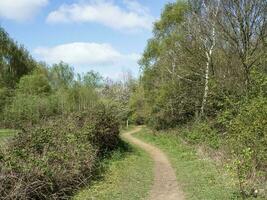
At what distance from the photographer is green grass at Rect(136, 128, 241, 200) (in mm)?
13239

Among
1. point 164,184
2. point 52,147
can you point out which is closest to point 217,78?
point 164,184

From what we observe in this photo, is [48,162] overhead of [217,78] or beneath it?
beneath

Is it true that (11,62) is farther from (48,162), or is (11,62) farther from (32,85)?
(48,162)

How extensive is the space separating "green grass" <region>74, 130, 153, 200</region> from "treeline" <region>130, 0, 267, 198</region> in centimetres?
361

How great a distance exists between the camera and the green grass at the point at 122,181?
14.0 metres

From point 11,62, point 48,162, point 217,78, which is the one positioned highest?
point 11,62

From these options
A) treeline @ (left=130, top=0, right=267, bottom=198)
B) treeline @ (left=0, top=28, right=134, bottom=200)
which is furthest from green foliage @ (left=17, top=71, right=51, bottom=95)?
treeline @ (left=130, top=0, right=267, bottom=198)

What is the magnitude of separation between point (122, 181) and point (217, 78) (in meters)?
14.0

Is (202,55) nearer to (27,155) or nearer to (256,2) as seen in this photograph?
(256,2)

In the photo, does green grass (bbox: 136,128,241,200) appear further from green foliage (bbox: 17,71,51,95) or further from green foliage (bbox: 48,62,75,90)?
green foliage (bbox: 48,62,75,90)

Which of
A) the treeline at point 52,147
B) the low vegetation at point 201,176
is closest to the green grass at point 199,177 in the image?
the low vegetation at point 201,176

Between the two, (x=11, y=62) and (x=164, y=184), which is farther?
(x=11, y=62)

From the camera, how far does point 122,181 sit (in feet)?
54.1

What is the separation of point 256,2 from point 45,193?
17.6 m
